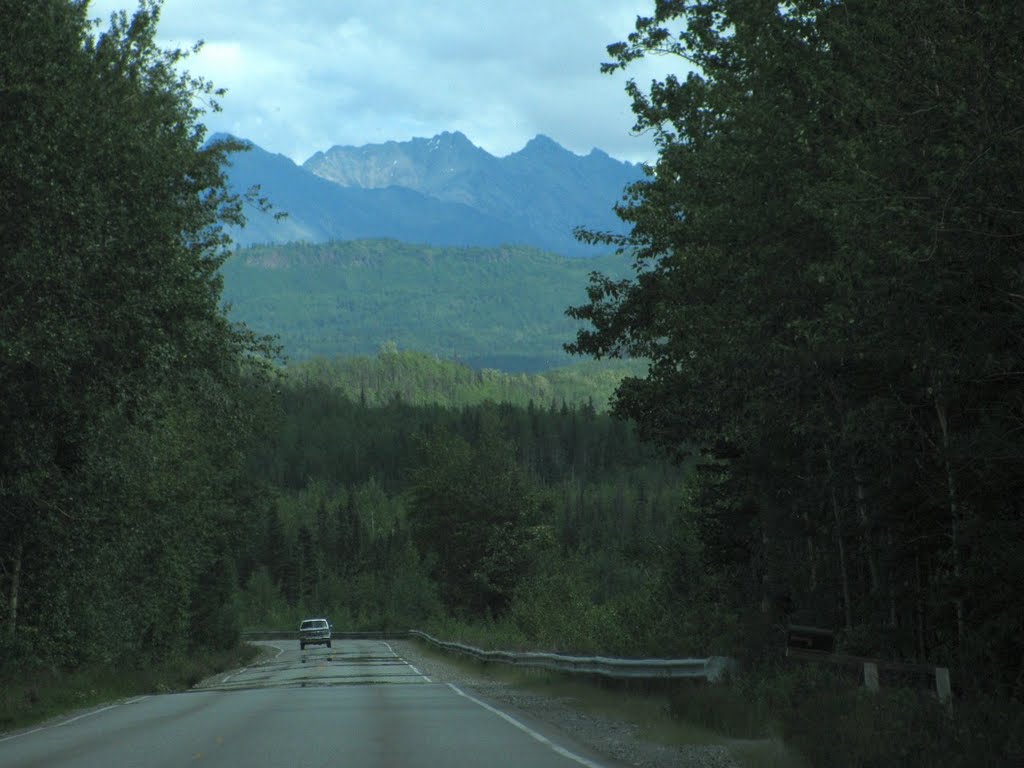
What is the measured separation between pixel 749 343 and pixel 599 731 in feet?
23.9

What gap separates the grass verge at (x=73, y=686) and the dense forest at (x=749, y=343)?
64 cm

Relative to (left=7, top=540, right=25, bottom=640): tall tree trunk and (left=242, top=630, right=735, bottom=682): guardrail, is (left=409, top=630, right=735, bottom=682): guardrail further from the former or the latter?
(left=7, top=540, right=25, bottom=640): tall tree trunk

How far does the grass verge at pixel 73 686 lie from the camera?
76.8 ft

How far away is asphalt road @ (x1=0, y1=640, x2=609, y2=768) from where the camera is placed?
1414cm

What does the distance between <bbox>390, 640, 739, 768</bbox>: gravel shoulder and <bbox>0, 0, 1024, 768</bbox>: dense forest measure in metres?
0.92

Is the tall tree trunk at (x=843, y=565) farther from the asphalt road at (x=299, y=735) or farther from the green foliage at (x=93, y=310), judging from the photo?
the green foliage at (x=93, y=310)

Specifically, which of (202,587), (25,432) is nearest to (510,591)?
(202,587)

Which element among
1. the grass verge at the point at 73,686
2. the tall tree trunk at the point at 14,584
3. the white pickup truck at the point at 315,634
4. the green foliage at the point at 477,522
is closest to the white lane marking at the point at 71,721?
the grass verge at the point at 73,686

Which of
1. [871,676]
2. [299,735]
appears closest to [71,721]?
[299,735]

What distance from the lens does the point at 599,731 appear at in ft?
59.2

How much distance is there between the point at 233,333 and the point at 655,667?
1376 centimetres

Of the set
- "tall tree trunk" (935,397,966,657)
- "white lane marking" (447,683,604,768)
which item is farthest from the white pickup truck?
"tall tree trunk" (935,397,966,657)

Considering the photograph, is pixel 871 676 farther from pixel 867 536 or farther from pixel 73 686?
pixel 73 686

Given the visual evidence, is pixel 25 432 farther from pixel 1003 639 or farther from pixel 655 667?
pixel 1003 639
